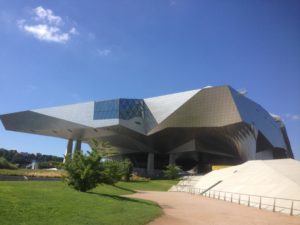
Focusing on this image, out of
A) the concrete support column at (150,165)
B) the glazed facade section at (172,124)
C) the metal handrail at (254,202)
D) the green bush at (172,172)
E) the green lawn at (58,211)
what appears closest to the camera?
the green lawn at (58,211)

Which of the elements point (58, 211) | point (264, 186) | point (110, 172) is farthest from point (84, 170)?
point (264, 186)

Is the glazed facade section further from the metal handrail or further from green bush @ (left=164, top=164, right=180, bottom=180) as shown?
the metal handrail

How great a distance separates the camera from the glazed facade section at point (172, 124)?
61.7 m

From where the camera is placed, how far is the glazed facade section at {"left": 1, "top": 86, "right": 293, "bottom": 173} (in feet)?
202

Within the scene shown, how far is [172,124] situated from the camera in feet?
214

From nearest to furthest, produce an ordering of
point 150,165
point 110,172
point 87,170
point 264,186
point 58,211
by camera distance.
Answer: point 58,211 < point 87,170 < point 110,172 < point 264,186 < point 150,165

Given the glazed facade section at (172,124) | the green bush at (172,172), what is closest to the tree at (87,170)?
the green bush at (172,172)

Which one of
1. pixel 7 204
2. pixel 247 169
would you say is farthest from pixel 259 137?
pixel 7 204

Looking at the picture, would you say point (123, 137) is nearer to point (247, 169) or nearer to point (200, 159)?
point (200, 159)

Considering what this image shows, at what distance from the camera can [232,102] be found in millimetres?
59094

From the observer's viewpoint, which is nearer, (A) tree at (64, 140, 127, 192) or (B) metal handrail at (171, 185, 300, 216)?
(B) metal handrail at (171, 185, 300, 216)

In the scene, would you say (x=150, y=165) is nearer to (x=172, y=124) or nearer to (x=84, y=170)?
(x=172, y=124)

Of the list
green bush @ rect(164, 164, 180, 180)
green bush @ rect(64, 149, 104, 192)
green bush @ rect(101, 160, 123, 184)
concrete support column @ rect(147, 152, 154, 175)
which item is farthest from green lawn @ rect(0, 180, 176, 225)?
concrete support column @ rect(147, 152, 154, 175)

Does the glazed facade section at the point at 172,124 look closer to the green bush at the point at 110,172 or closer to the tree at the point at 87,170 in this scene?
the green bush at the point at 110,172
